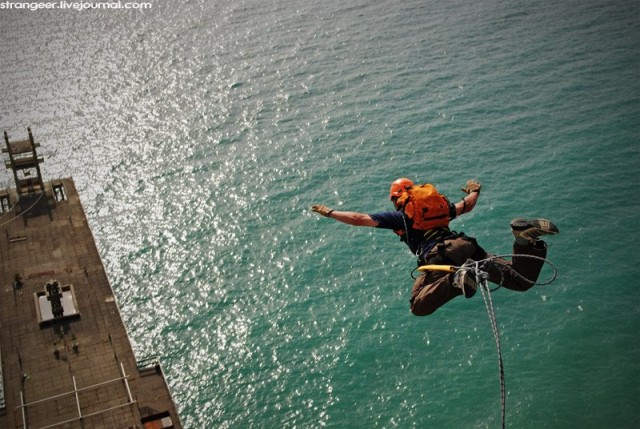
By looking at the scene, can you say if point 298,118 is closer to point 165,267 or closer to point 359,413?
point 165,267

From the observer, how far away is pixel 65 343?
1495 inches

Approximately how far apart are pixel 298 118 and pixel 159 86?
1525 cm

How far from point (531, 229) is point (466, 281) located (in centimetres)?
243

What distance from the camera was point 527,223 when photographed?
1789 centimetres

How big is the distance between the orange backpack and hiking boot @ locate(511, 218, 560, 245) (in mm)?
2162

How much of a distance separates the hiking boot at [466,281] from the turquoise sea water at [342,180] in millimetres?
20425

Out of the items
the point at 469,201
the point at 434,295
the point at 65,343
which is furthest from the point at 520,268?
the point at 65,343

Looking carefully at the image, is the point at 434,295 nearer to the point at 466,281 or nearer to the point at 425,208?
the point at 466,281

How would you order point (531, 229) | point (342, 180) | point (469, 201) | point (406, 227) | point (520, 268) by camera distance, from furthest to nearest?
1. point (342, 180)
2. point (469, 201)
3. point (406, 227)
4. point (520, 268)
5. point (531, 229)

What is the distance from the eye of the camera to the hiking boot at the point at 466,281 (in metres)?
16.6

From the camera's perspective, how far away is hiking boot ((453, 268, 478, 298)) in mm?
16641

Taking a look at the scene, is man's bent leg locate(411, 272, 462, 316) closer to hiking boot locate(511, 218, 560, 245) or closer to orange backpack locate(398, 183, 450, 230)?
orange backpack locate(398, 183, 450, 230)

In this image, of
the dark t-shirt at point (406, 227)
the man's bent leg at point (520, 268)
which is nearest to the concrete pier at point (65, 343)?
the dark t-shirt at point (406, 227)

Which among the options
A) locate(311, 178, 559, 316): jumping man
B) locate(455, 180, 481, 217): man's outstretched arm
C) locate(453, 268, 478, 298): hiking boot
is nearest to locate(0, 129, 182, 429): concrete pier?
locate(311, 178, 559, 316): jumping man
